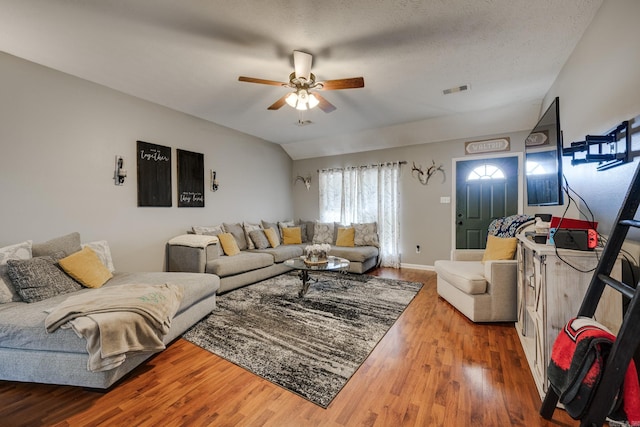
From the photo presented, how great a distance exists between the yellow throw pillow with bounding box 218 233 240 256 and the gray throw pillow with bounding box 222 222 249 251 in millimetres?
374

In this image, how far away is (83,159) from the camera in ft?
10.1

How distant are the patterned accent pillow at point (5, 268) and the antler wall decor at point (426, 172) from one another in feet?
17.5

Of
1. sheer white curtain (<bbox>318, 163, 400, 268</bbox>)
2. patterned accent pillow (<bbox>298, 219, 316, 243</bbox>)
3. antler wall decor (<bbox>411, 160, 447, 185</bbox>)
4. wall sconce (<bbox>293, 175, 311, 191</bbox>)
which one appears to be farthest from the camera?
wall sconce (<bbox>293, 175, 311, 191</bbox>)

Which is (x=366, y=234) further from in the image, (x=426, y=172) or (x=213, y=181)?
(x=213, y=181)

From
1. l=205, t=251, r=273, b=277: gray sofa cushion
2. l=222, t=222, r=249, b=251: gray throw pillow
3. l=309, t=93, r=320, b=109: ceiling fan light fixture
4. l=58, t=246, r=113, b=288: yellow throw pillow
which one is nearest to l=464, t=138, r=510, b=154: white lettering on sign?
l=309, t=93, r=320, b=109: ceiling fan light fixture

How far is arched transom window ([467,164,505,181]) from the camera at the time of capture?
4598mm

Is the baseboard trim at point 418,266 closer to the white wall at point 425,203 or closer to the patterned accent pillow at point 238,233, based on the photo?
the white wall at point 425,203

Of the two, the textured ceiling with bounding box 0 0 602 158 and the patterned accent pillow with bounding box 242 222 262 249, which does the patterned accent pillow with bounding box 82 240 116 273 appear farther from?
the patterned accent pillow with bounding box 242 222 262 249

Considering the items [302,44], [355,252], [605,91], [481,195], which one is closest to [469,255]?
[481,195]

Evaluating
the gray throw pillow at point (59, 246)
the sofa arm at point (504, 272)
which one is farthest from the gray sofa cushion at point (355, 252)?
the gray throw pillow at point (59, 246)

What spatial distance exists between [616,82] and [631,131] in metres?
0.45

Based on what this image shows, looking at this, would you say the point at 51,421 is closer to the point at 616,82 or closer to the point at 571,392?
the point at 571,392

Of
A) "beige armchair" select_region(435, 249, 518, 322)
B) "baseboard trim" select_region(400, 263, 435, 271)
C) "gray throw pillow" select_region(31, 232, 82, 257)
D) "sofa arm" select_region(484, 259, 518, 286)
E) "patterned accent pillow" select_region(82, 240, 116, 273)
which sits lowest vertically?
"baseboard trim" select_region(400, 263, 435, 271)

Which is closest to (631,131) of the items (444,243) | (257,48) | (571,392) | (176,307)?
(571,392)
